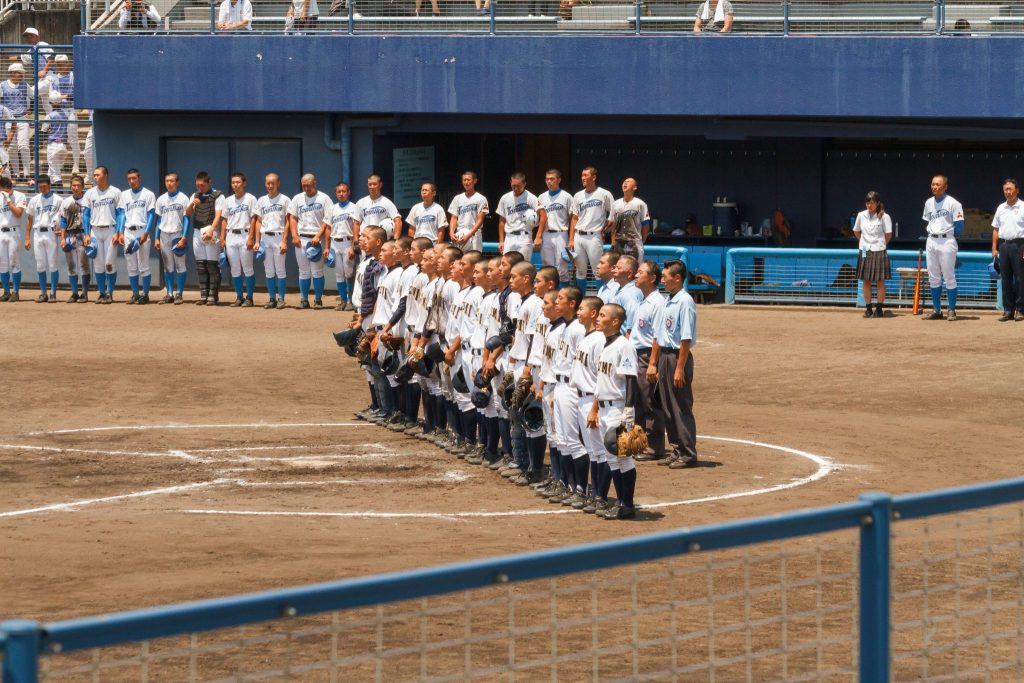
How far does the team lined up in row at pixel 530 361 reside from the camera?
11.5m

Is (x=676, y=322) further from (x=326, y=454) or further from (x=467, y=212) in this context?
(x=467, y=212)

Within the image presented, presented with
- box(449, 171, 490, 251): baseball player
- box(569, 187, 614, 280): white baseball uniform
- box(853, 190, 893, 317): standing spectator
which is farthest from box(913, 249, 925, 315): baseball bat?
box(449, 171, 490, 251): baseball player

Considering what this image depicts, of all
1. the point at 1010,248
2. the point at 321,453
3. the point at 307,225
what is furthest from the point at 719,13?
the point at 321,453

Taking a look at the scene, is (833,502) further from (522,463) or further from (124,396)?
(124,396)

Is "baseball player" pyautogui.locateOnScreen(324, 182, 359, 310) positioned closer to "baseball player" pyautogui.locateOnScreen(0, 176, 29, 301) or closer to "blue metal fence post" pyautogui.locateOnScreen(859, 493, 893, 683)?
"baseball player" pyautogui.locateOnScreen(0, 176, 29, 301)

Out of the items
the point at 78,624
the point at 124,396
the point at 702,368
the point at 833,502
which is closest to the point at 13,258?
the point at 124,396

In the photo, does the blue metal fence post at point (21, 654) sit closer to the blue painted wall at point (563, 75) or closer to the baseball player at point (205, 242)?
the blue painted wall at point (563, 75)

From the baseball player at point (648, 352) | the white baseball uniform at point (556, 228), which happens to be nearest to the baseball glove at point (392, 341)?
the baseball player at point (648, 352)

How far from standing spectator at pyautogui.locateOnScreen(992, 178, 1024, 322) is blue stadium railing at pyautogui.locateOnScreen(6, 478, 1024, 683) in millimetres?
17748

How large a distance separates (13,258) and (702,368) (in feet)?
40.4

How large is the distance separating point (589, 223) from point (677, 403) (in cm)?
911

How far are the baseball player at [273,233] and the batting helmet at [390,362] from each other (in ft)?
31.6

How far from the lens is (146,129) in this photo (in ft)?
89.4

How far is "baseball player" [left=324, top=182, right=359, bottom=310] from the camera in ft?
79.2
